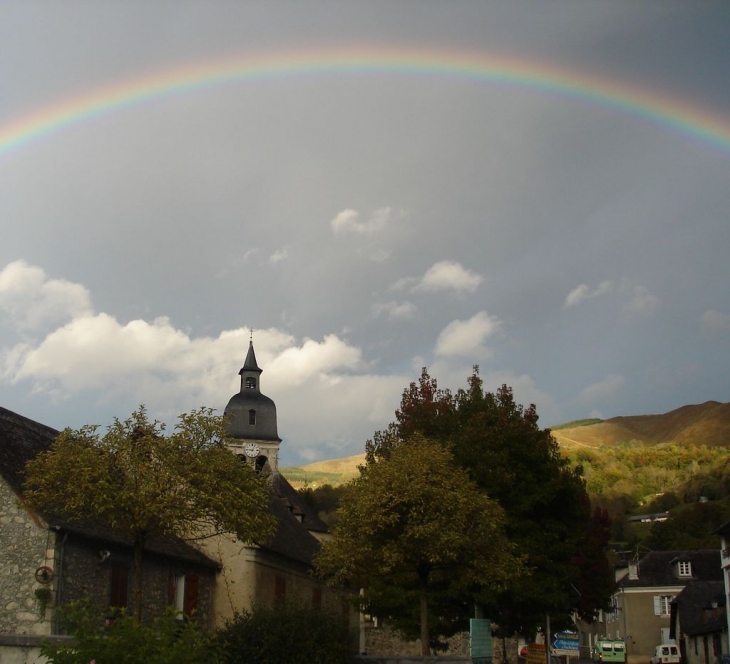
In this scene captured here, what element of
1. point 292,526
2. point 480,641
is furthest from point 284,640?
point 292,526

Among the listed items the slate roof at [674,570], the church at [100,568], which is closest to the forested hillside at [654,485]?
the slate roof at [674,570]

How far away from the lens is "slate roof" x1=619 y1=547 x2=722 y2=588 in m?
66.5

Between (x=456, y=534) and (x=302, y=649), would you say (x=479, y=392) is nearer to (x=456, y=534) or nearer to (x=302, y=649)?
(x=456, y=534)

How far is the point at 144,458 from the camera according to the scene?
22.4 metres

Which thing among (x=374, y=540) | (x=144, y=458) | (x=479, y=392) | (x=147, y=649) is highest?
(x=479, y=392)

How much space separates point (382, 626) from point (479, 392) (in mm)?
22898

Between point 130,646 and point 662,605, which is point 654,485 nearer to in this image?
point 662,605

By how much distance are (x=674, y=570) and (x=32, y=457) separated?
56.3 meters

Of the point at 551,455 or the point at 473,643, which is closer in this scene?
the point at 473,643

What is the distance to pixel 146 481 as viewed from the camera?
846 inches

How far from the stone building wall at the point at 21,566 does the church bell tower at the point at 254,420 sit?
45.4 meters

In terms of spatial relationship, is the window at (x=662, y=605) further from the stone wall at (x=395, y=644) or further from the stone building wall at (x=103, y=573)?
the stone building wall at (x=103, y=573)

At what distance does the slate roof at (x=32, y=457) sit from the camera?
24.1m

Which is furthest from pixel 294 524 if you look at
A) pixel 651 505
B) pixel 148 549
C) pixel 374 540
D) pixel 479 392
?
pixel 651 505
